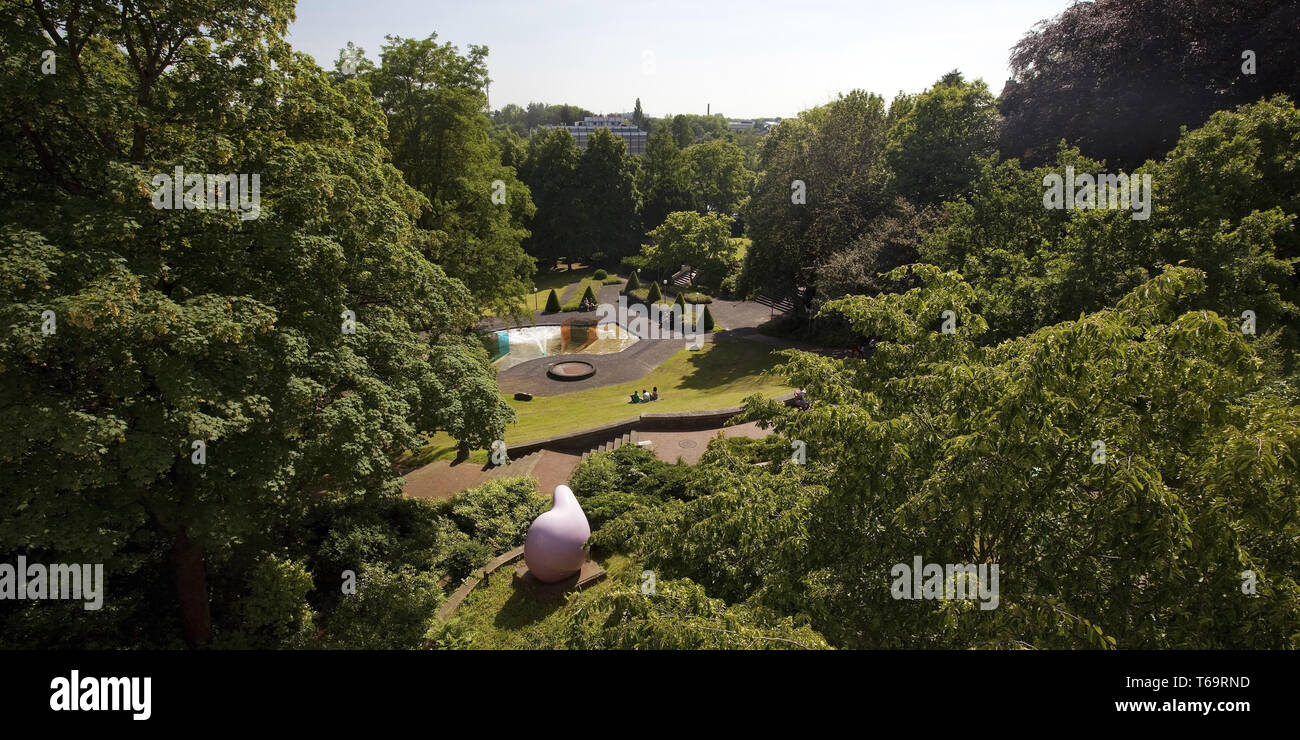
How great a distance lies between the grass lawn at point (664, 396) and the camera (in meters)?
27.2

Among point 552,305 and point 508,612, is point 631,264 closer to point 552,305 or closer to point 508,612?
point 552,305

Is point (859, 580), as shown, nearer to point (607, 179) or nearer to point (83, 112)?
point (83, 112)

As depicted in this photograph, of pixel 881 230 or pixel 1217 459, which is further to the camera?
pixel 881 230

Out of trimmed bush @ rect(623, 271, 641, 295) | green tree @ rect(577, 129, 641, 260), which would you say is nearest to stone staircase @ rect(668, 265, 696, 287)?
trimmed bush @ rect(623, 271, 641, 295)

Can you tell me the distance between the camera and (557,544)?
590 inches

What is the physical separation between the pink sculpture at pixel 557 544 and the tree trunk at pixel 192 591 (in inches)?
264

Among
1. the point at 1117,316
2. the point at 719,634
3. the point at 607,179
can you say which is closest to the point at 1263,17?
the point at 1117,316

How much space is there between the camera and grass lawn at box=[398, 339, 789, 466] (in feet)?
89.4

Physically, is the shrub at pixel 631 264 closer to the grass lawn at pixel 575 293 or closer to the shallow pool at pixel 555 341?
the grass lawn at pixel 575 293

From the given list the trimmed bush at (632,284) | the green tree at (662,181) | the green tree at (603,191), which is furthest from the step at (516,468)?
the green tree at (662,181)

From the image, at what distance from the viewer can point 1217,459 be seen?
644cm

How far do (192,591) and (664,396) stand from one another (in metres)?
23.7
